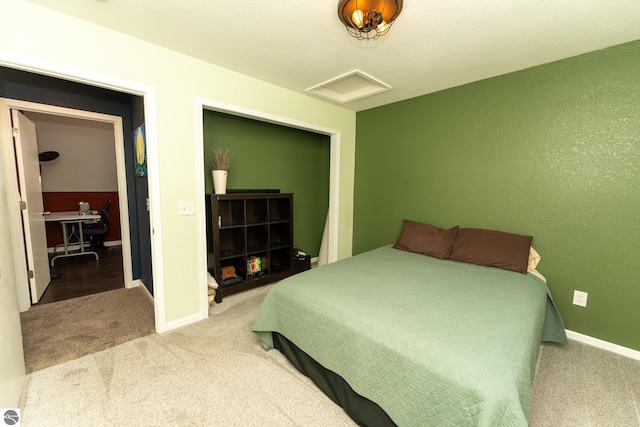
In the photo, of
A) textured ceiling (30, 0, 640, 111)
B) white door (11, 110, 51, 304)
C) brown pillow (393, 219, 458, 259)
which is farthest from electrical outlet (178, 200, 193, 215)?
brown pillow (393, 219, 458, 259)

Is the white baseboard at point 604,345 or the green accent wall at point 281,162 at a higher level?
the green accent wall at point 281,162

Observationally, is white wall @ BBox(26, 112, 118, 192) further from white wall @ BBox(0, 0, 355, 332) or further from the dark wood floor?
white wall @ BBox(0, 0, 355, 332)

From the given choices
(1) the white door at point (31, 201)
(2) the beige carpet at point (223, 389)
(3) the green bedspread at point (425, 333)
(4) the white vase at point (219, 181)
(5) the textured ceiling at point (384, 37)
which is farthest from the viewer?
(4) the white vase at point (219, 181)

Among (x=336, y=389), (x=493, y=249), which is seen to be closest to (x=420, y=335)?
(x=336, y=389)

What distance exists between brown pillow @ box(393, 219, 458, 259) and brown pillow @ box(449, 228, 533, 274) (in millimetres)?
86

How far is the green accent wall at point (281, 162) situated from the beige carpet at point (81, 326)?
1.48 metres

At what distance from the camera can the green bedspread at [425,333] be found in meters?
1.05

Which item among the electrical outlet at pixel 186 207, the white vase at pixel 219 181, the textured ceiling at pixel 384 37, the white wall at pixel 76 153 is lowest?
the electrical outlet at pixel 186 207

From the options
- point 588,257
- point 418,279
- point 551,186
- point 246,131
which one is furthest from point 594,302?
point 246,131

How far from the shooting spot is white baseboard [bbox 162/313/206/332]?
7.50ft

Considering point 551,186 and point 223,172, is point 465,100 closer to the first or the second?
point 551,186

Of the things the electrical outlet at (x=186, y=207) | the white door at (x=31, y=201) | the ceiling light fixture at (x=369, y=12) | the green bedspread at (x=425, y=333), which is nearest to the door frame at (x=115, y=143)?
the white door at (x=31, y=201)

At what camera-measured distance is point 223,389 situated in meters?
1.63

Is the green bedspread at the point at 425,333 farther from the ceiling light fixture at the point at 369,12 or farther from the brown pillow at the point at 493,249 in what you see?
the ceiling light fixture at the point at 369,12
